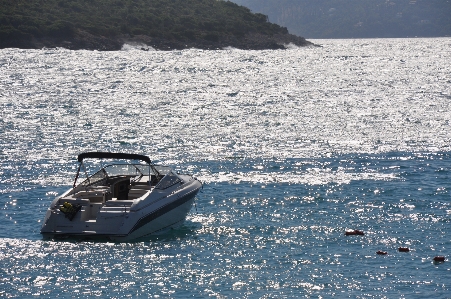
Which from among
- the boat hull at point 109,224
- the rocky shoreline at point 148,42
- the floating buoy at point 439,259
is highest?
the rocky shoreline at point 148,42

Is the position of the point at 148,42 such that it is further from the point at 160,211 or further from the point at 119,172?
the point at 160,211

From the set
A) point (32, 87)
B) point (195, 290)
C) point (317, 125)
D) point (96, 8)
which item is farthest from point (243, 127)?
point (96, 8)

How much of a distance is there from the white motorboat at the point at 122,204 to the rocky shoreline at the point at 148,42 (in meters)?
122

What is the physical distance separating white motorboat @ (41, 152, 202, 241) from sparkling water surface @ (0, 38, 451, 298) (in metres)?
0.46

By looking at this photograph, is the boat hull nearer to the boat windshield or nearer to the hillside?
the boat windshield

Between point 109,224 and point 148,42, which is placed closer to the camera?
point 109,224

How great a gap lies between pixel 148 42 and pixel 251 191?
13406cm

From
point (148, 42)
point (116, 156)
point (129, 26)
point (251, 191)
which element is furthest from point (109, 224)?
point (129, 26)

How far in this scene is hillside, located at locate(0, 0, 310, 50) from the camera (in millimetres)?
146625

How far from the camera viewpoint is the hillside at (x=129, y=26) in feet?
481

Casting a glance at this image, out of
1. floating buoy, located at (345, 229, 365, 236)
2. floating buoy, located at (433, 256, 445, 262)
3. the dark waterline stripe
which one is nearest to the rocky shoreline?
the dark waterline stripe

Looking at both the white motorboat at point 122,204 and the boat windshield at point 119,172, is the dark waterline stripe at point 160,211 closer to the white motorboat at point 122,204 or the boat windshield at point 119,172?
the white motorboat at point 122,204

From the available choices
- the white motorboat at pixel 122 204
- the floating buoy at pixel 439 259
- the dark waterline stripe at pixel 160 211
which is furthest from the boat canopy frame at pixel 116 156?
the floating buoy at pixel 439 259

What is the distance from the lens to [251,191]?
30.2 meters
